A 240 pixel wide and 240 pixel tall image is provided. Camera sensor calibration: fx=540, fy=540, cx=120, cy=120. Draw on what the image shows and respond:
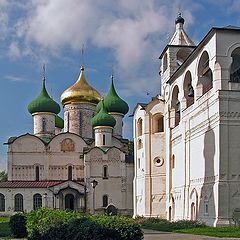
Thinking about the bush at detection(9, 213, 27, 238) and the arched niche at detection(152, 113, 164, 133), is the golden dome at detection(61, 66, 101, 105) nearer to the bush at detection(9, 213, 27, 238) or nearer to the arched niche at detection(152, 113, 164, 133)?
the arched niche at detection(152, 113, 164, 133)

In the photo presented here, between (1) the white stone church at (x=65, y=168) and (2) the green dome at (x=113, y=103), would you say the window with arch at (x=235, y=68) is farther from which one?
(2) the green dome at (x=113, y=103)

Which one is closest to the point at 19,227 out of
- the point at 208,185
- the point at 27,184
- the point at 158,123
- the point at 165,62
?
the point at 208,185

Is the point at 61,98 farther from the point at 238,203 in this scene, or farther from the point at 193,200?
the point at 238,203

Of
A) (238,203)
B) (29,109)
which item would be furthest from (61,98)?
(238,203)

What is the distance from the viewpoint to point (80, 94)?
5297 cm

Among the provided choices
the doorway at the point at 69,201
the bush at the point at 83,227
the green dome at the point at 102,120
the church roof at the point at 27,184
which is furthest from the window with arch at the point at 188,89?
the bush at the point at 83,227

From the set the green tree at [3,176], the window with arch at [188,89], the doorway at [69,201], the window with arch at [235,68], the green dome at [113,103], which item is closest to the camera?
the window with arch at [235,68]

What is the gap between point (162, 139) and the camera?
39.2m

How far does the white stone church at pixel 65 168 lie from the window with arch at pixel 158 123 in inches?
337

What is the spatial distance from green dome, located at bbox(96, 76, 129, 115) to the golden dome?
3.76 feet

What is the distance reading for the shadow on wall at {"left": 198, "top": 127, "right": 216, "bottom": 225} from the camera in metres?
27.2

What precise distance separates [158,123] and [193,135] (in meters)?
9.28

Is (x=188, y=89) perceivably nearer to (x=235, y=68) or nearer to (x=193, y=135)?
(x=235, y=68)

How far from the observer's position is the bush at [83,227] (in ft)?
39.2
